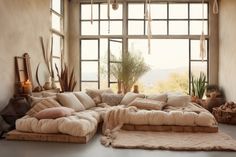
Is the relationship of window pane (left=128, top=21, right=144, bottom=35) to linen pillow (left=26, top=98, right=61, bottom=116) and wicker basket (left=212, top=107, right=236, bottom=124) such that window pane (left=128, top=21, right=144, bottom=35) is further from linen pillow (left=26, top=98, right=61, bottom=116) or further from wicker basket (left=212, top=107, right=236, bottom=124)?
linen pillow (left=26, top=98, right=61, bottom=116)

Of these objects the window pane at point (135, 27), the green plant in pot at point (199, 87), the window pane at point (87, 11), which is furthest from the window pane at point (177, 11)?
the window pane at point (87, 11)

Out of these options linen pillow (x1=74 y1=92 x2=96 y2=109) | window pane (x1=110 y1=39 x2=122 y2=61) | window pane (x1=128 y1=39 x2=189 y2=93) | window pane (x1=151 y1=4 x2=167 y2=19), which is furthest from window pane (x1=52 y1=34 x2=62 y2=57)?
window pane (x1=151 y1=4 x2=167 y2=19)

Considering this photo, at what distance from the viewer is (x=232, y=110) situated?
697 centimetres

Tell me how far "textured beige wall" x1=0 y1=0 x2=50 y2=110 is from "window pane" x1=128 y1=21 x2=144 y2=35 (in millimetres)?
3097

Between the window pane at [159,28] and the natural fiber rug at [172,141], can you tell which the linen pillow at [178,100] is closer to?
the natural fiber rug at [172,141]

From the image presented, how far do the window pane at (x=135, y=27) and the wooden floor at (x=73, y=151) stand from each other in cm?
572

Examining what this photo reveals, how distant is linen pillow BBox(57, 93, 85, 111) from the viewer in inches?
242

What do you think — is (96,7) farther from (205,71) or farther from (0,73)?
(0,73)

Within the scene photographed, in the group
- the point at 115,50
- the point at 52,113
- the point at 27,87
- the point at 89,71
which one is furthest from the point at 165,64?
the point at 52,113

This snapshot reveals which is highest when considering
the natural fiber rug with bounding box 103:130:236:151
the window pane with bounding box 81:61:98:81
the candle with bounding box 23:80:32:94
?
the window pane with bounding box 81:61:98:81

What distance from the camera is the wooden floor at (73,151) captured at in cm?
414

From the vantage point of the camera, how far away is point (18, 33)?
20.4 feet

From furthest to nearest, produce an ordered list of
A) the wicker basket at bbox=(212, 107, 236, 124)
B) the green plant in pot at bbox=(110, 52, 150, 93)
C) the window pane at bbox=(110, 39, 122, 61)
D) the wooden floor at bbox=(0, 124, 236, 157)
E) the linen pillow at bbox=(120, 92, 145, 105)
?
the window pane at bbox=(110, 39, 122, 61), the green plant in pot at bbox=(110, 52, 150, 93), the linen pillow at bbox=(120, 92, 145, 105), the wicker basket at bbox=(212, 107, 236, 124), the wooden floor at bbox=(0, 124, 236, 157)

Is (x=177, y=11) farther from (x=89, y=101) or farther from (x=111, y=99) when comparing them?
(x=89, y=101)
